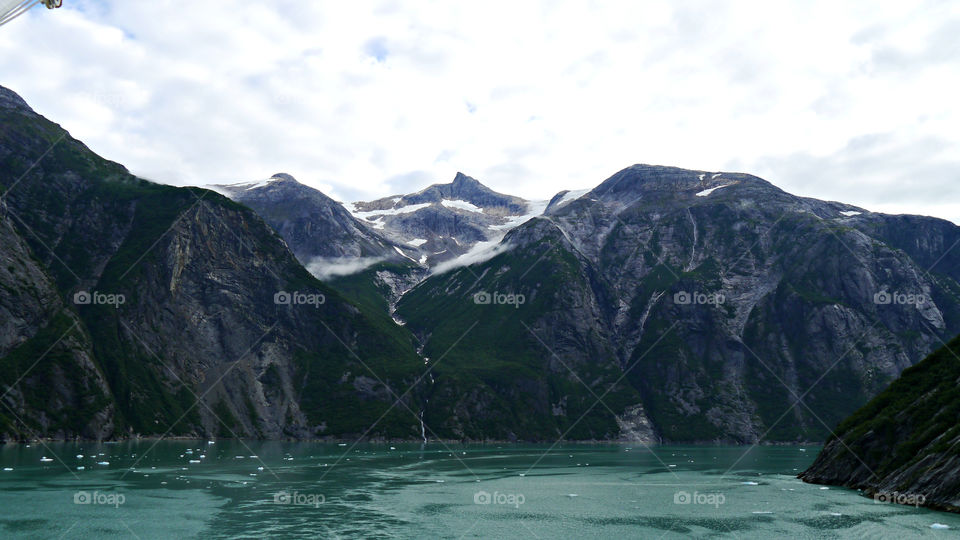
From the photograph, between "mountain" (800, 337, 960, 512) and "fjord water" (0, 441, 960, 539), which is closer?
"fjord water" (0, 441, 960, 539)

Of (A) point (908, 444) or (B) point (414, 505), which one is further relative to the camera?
(A) point (908, 444)

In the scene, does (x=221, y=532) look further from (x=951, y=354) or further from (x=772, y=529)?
(x=951, y=354)

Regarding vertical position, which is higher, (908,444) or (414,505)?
(908,444)

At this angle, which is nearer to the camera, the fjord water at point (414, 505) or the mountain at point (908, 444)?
the fjord water at point (414, 505)

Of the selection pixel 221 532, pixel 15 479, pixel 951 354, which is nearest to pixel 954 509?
pixel 951 354
